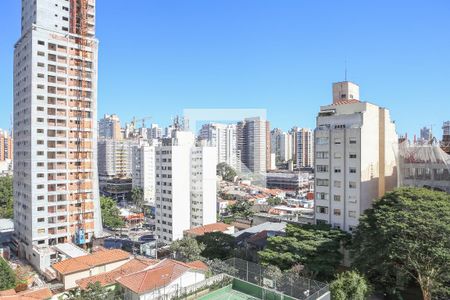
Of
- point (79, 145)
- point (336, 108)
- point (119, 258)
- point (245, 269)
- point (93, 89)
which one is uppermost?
point (93, 89)

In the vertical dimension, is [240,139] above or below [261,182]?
above

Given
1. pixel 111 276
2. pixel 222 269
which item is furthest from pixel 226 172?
pixel 222 269

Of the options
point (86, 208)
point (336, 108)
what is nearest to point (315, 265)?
point (336, 108)

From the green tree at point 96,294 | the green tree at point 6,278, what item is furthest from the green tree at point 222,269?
the green tree at point 6,278

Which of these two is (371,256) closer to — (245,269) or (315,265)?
(315,265)

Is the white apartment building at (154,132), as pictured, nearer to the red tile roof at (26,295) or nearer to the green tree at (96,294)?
the red tile roof at (26,295)

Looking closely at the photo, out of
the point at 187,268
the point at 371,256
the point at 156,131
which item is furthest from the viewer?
the point at 156,131

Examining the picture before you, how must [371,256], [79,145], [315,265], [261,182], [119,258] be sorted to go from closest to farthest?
[371,256] < [315,265] < [119,258] < [79,145] < [261,182]
